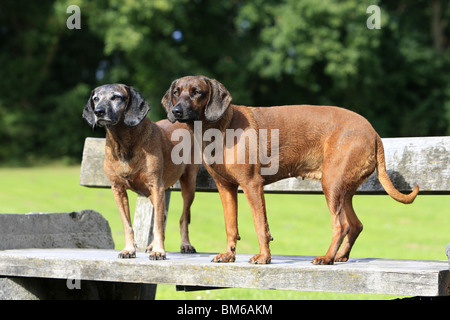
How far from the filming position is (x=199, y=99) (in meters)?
3.89

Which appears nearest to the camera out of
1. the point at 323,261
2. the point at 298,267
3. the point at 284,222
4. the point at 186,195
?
the point at 298,267

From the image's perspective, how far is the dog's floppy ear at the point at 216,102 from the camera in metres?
3.87

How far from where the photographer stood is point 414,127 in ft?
102

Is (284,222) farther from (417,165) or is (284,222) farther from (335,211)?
(335,211)

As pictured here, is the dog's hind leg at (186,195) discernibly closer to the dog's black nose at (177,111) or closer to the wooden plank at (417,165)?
the wooden plank at (417,165)

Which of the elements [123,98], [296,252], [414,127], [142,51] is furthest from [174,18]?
[123,98]

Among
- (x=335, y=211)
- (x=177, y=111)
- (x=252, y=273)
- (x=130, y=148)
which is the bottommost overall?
(x=252, y=273)

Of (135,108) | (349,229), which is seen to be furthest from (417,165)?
(135,108)

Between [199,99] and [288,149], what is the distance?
614 millimetres

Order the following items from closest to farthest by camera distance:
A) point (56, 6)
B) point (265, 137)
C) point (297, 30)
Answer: point (265, 137), point (297, 30), point (56, 6)

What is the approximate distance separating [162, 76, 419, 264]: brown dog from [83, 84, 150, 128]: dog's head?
298 millimetres

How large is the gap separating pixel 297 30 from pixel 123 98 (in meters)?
24.1

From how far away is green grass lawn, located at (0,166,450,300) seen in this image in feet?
33.2

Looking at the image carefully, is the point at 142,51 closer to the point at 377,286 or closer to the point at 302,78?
the point at 302,78
